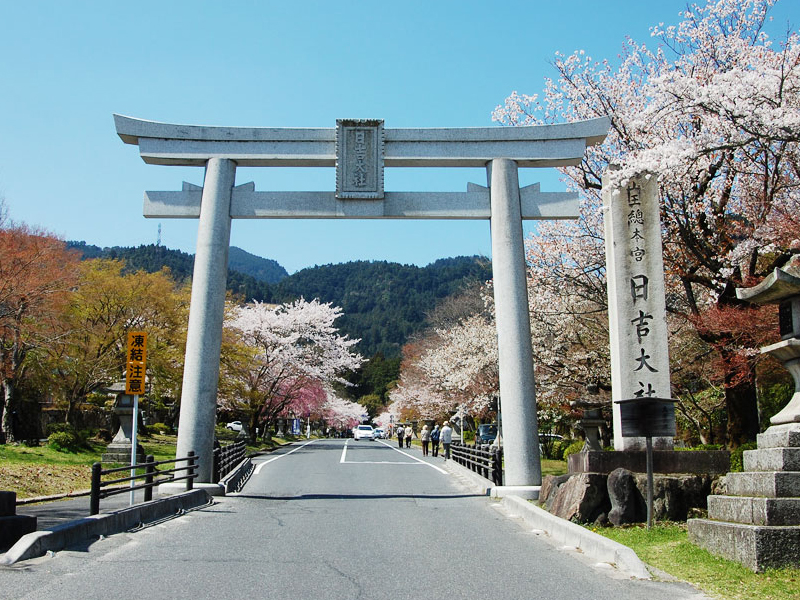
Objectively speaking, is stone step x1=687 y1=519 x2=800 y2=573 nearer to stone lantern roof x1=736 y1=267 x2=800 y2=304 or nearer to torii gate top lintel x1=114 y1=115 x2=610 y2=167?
stone lantern roof x1=736 y1=267 x2=800 y2=304

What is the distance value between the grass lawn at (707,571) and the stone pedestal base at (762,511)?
13 cm

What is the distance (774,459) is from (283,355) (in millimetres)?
40025

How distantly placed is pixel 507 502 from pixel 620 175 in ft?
22.6

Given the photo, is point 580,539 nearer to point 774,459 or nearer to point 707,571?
point 707,571

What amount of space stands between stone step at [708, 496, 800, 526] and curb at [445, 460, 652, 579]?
4.04 ft

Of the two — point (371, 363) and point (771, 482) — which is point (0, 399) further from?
point (371, 363)

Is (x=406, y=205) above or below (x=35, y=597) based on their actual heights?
above

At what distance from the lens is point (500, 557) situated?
8.89 metres

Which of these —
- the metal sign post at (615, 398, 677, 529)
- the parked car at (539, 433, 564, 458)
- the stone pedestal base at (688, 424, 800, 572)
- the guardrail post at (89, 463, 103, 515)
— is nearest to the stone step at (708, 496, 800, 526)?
the stone pedestal base at (688, 424, 800, 572)

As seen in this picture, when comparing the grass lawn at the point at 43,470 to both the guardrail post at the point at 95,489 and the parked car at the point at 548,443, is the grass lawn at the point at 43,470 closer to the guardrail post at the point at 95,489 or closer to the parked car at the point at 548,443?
the guardrail post at the point at 95,489

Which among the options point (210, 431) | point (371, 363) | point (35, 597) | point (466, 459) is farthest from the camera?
point (371, 363)

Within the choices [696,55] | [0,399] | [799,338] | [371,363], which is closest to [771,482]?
[799,338]

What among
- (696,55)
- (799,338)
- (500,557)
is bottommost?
(500,557)

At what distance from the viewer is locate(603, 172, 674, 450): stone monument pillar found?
13797 millimetres
